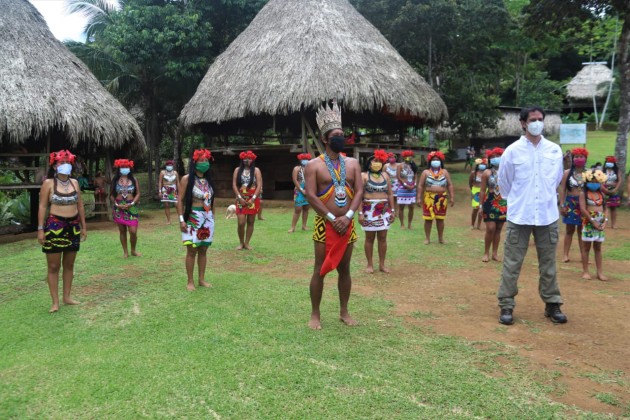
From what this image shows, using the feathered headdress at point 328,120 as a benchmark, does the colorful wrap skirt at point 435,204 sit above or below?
below

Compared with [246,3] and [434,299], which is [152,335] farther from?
[246,3]

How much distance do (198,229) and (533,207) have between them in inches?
144

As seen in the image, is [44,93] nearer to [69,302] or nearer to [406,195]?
[69,302]

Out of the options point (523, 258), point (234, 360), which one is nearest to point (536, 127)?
point (523, 258)

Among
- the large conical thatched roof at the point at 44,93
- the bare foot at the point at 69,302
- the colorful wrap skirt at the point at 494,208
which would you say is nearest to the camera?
the bare foot at the point at 69,302

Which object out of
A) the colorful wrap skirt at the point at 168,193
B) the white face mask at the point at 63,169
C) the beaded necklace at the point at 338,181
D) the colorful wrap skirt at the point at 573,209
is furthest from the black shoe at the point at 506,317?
the colorful wrap skirt at the point at 168,193

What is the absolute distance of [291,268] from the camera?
7648 millimetres

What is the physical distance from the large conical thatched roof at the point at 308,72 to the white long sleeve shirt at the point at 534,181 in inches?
407

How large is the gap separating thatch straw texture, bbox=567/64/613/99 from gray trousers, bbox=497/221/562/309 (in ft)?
125

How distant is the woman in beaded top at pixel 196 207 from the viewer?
604cm

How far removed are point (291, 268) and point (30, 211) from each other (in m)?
9.86

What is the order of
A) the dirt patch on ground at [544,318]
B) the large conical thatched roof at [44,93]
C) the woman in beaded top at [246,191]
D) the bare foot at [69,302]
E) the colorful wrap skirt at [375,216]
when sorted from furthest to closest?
the large conical thatched roof at [44,93] → the woman in beaded top at [246,191] → the colorful wrap skirt at [375,216] → the bare foot at [69,302] → the dirt patch on ground at [544,318]

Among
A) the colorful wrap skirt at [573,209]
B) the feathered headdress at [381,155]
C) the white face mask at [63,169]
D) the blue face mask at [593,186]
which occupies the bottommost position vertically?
the colorful wrap skirt at [573,209]

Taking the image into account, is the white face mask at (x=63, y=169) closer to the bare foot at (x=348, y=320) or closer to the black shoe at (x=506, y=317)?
the bare foot at (x=348, y=320)
